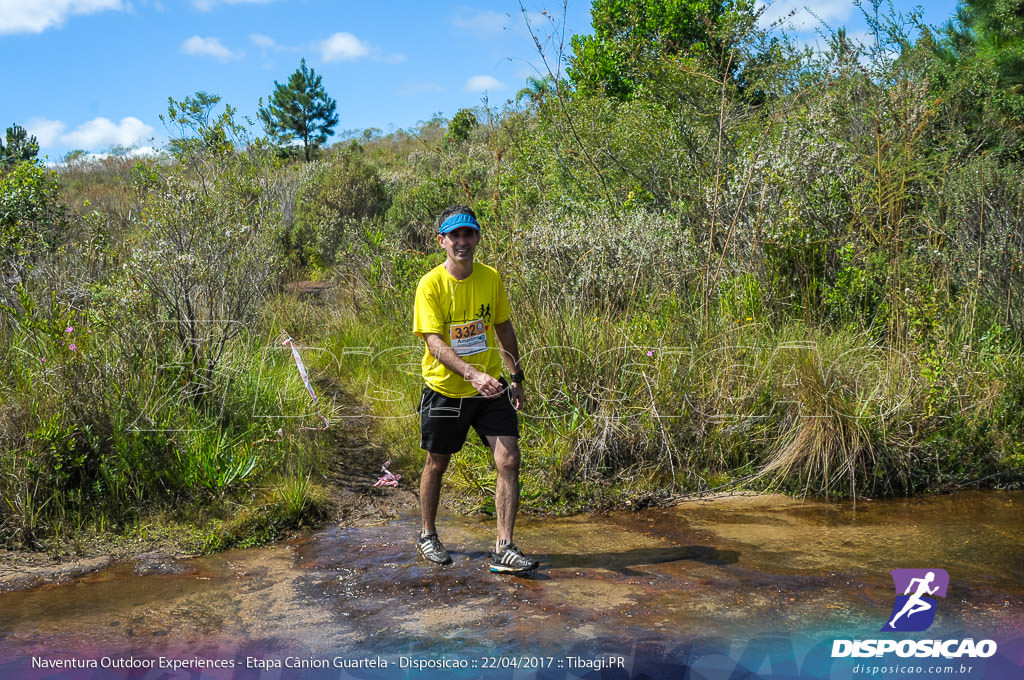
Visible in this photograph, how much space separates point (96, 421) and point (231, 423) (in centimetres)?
81

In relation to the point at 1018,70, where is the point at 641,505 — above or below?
below

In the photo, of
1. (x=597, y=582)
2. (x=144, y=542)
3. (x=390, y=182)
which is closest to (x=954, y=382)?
(x=597, y=582)

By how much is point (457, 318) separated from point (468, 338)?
116 millimetres

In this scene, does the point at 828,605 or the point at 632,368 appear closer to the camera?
the point at 828,605

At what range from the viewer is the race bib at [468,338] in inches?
171

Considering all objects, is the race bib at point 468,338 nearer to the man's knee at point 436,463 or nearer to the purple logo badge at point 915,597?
the man's knee at point 436,463

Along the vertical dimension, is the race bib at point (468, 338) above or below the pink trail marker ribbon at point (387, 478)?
above

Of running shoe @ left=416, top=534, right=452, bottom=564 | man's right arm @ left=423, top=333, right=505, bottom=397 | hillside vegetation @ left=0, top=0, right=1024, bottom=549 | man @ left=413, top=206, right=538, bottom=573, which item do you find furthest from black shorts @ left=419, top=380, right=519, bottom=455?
hillside vegetation @ left=0, top=0, right=1024, bottom=549

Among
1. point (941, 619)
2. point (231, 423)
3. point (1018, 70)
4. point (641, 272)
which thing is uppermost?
point (1018, 70)

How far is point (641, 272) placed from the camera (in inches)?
267

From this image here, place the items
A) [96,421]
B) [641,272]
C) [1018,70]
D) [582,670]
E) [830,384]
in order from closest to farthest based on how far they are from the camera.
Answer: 1. [582,670]
2. [96,421]
3. [830,384]
4. [641,272]
5. [1018,70]

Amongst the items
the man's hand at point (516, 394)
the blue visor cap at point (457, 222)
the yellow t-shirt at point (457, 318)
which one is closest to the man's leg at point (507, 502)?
the man's hand at point (516, 394)

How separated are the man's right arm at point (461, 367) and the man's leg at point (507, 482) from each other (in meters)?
0.31

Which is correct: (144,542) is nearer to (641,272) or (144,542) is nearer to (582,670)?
(582,670)
